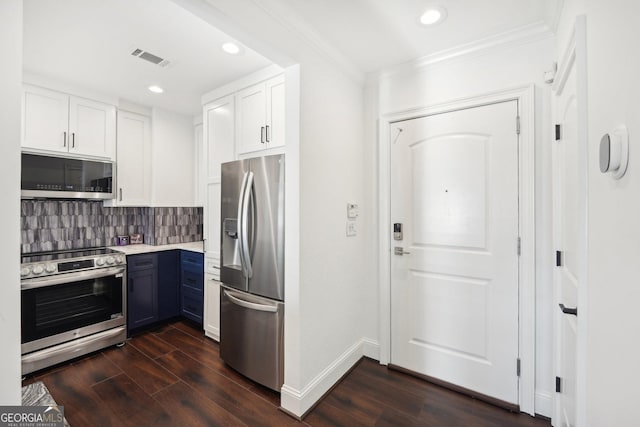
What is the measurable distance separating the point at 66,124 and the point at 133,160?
0.64 metres

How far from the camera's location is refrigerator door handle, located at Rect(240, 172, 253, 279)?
204 cm

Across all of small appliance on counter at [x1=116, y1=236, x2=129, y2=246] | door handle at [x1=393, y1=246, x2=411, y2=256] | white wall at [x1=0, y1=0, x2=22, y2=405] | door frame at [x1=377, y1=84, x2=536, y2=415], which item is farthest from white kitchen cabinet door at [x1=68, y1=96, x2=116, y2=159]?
door frame at [x1=377, y1=84, x2=536, y2=415]

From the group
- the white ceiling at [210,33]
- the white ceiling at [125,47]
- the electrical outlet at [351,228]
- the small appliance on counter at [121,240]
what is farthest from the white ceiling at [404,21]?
the small appliance on counter at [121,240]

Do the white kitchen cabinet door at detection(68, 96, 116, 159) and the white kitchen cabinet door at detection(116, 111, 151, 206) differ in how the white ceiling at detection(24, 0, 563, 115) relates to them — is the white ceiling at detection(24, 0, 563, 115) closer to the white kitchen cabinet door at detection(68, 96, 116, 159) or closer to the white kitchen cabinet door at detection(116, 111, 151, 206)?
the white kitchen cabinet door at detection(68, 96, 116, 159)

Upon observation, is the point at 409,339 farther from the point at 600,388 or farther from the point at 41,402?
the point at 41,402

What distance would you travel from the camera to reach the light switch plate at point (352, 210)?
2.30 metres

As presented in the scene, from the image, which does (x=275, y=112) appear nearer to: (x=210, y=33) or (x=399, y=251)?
(x=210, y=33)

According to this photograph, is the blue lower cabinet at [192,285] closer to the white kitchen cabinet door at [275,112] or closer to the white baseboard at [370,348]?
the white kitchen cabinet door at [275,112]

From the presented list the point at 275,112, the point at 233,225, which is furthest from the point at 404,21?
the point at 233,225

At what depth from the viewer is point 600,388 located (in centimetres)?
91

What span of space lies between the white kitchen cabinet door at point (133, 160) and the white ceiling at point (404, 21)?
A: 8.12 ft

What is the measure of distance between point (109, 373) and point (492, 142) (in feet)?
11.3

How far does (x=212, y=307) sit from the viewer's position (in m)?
2.80

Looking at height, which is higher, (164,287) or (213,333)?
(164,287)
